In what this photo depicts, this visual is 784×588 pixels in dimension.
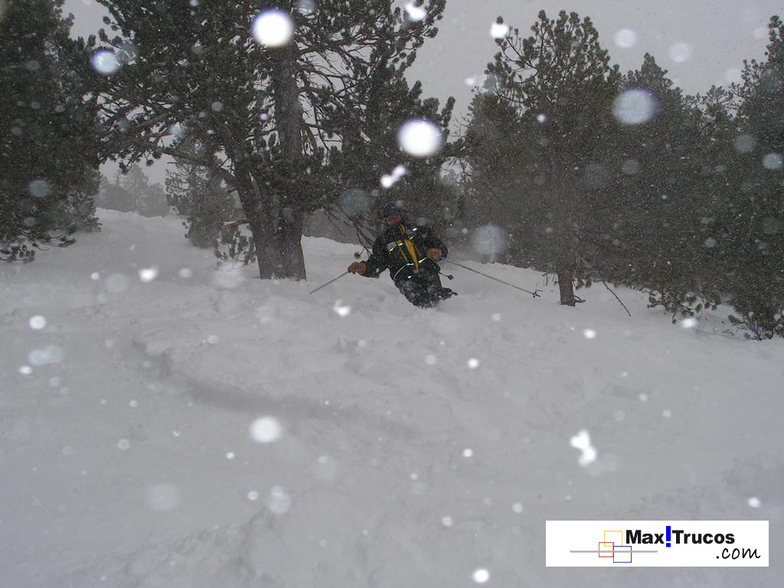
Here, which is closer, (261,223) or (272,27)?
(272,27)

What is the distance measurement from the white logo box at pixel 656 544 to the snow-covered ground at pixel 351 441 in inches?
2.5

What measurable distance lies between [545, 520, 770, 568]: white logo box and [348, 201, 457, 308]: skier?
5080mm

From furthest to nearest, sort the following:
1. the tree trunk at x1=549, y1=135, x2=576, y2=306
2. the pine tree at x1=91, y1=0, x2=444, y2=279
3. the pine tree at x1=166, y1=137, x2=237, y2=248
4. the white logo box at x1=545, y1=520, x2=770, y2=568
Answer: the pine tree at x1=166, y1=137, x2=237, y2=248, the tree trunk at x1=549, y1=135, x2=576, y2=306, the pine tree at x1=91, y1=0, x2=444, y2=279, the white logo box at x1=545, y1=520, x2=770, y2=568

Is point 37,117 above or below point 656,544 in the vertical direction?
above

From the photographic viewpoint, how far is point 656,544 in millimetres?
2346

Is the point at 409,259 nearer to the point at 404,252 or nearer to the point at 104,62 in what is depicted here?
the point at 404,252

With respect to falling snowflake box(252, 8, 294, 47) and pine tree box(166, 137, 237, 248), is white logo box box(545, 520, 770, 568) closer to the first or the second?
falling snowflake box(252, 8, 294, 47)

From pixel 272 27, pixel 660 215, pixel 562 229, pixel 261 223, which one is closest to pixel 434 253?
pixel 562 229

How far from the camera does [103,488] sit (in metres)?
2.62

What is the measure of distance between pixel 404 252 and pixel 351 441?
4.72 meters

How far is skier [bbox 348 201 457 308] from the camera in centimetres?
754

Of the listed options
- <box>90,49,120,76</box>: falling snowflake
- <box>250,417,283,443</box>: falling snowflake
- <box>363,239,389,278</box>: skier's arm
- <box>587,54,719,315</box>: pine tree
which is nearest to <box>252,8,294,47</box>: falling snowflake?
<box>90,49,120,76</box>: falling snowflake

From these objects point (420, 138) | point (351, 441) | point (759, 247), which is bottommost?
point (351, 441)

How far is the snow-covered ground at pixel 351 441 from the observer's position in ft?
7.05
